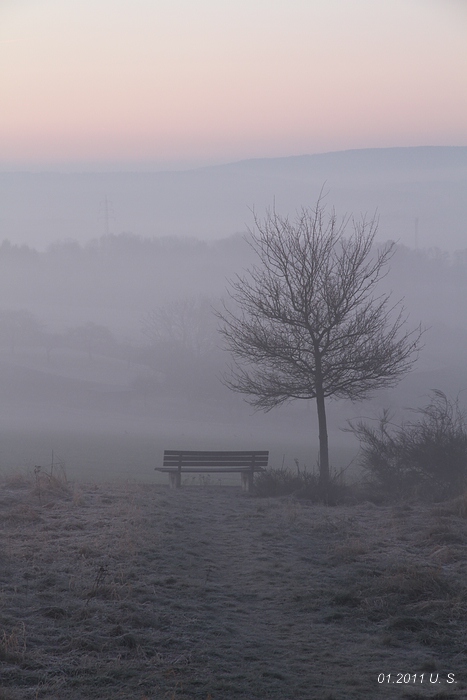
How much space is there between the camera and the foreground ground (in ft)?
17.8

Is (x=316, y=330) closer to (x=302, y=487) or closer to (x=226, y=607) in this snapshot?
(x=302, y=487)

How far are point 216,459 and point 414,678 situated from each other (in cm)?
1267

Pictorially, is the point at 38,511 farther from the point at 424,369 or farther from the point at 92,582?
the point at 424,369

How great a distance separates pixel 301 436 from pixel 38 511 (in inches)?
2139

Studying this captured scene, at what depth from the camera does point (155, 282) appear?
6531 inches

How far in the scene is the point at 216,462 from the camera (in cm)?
1816

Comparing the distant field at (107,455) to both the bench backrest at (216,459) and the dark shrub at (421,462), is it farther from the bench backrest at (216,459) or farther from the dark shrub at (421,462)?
the dark shrub at (421,462)

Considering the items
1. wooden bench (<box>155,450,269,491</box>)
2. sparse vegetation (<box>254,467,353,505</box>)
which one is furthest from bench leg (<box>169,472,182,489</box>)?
sparse vegetation (<box>254,467,353,505</box>)

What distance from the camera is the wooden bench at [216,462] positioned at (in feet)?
58.3

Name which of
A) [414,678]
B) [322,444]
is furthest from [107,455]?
[414,678]

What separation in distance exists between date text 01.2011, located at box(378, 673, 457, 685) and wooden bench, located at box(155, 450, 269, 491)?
12.1 meters

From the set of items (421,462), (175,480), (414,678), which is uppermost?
(421,462)

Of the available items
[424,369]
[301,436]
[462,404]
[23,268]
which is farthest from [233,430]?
[23,268]

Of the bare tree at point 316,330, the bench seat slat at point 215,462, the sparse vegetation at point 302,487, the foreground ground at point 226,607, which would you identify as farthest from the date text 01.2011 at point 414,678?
the bench seat slat at point 215,462
